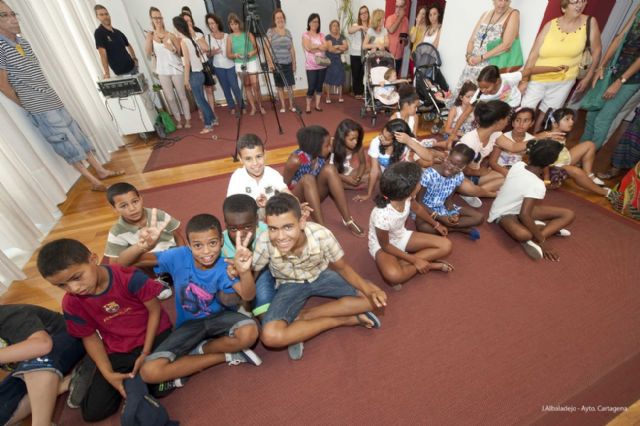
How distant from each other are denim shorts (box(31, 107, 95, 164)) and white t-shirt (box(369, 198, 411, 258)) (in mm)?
3098

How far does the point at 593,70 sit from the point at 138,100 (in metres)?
5.23

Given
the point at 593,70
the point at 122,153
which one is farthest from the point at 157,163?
the point at 593,70

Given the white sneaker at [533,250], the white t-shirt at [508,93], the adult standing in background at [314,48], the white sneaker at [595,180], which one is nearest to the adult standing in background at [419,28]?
the adult standing in background at [314,48]

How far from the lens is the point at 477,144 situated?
2.59m

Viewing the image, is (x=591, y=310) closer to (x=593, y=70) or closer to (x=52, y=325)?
(x=593, y=70)

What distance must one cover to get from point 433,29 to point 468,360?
436cm

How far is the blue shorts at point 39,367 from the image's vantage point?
1275 millimetres

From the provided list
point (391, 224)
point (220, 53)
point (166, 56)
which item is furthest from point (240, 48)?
point (391, 224)

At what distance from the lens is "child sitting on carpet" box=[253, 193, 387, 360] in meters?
1.40

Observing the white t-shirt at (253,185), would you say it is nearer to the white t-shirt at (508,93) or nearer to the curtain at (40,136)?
the curtain at (40,136)

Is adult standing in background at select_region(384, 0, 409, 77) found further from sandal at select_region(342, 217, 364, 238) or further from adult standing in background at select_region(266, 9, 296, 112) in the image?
sandal at select_region(342, 217, 364, 238)

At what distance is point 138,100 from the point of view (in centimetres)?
391

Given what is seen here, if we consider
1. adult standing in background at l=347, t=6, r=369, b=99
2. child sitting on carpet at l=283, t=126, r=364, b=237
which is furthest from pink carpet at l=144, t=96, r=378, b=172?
child sitting on carpet at l=283, t=126, r=364, b=237

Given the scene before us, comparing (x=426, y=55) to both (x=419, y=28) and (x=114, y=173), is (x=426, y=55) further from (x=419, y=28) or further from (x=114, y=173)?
(x=114, y=173)
